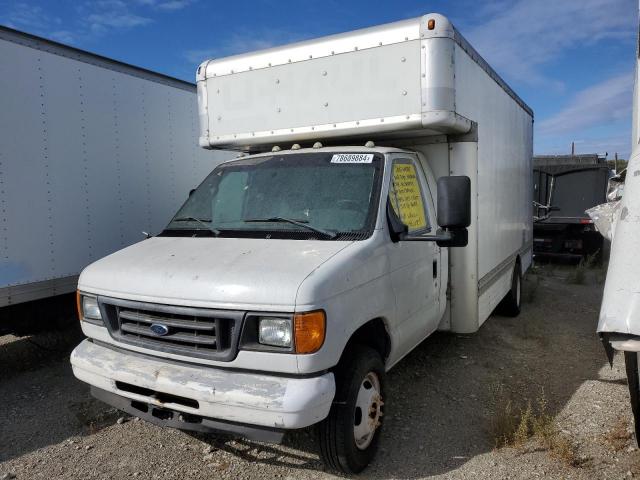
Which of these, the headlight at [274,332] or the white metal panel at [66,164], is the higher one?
the white metal panel at [66,164]

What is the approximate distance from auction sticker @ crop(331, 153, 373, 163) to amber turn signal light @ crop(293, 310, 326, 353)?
157 centimetres

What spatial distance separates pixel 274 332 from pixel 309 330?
0.20m

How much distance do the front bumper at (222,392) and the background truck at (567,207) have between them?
33.7 ft

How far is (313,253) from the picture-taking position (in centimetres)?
320

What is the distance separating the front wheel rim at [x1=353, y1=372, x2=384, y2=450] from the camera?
336cm

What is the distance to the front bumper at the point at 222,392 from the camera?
278 centimetres

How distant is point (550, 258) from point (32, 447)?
458 inches

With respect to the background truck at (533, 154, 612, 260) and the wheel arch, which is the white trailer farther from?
the background truck at (533, 154, 612, 260)

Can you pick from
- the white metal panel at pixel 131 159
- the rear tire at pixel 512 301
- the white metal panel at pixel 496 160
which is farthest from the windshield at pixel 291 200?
the rear tire at pixel 512 301

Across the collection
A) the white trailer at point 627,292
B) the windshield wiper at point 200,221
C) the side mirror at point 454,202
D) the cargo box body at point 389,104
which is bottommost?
the white trailer at point 627,292

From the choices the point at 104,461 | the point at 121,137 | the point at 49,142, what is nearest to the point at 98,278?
the point at 104,461

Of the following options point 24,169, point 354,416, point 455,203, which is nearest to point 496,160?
point 455,203

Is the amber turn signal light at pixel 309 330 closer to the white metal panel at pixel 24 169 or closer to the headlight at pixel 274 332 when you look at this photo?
the headlight at pixel 274 332

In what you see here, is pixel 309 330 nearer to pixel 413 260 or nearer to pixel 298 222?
pixel 298 222
